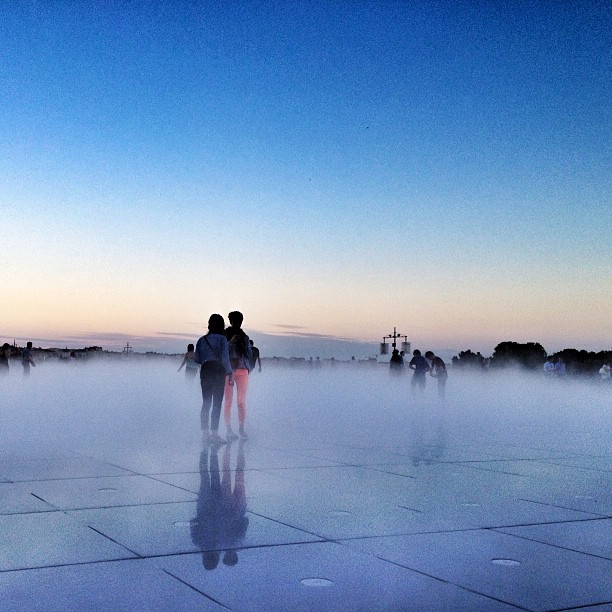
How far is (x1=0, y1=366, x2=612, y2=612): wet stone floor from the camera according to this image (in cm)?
454

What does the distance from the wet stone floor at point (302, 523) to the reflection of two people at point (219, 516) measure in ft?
0.07

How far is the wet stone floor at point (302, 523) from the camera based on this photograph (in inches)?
179

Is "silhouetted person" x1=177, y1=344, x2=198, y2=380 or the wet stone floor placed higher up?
"silhouetted person" x1=177, y1=344, x2=198, y2=380

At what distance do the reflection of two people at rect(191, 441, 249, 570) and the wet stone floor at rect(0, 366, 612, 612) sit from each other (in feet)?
0.07

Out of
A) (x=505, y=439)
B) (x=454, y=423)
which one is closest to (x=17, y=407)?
(x=454, y=423)

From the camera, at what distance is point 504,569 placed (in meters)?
5.08

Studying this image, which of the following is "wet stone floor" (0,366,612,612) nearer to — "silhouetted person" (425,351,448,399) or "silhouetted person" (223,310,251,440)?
"silhouetted person" (223,310,251,440)

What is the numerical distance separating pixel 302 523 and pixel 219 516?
71 centimetres

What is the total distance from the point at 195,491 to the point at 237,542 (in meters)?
2.14

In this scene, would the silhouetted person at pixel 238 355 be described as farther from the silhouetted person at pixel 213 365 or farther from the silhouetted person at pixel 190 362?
the silhouetted person at pixel 190 362

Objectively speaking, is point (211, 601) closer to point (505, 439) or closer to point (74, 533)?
point (74, 533)

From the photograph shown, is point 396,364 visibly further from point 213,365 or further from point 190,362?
point 213,365

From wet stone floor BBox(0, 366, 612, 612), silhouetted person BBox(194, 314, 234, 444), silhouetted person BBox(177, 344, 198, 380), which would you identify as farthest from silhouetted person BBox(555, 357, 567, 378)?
silhouetted person BBox(194, 314, 234, 444)

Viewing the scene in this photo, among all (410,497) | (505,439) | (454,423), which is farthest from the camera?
(454,423)
